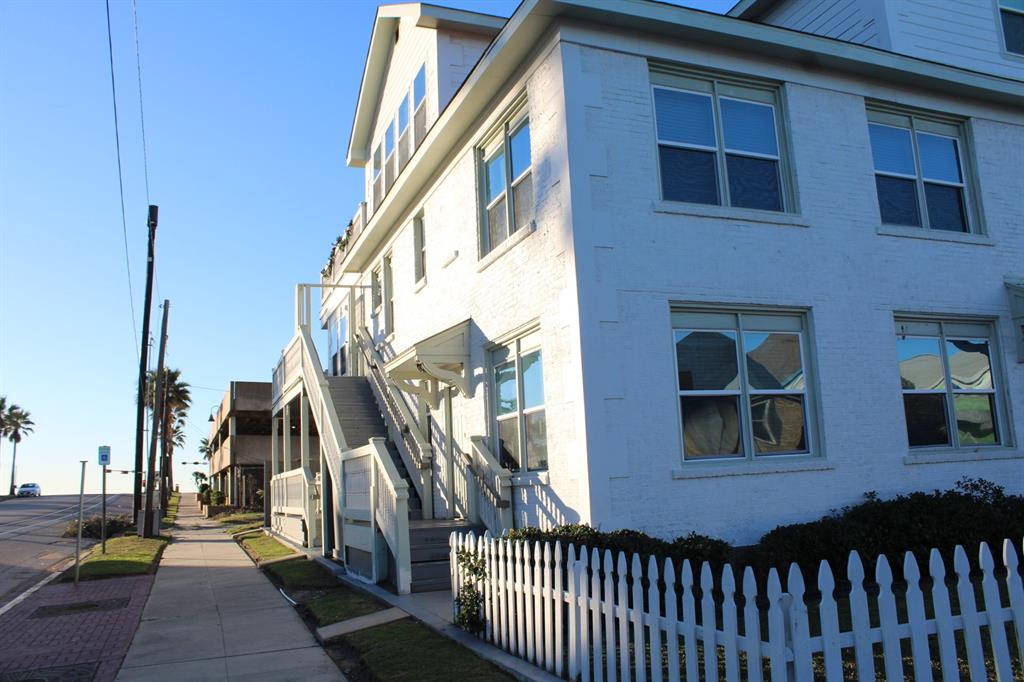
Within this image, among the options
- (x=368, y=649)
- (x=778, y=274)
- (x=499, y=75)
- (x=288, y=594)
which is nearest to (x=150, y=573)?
(x=288, y=594)

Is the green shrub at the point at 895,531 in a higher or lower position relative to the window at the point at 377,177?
lower

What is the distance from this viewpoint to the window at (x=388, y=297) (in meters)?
17.7

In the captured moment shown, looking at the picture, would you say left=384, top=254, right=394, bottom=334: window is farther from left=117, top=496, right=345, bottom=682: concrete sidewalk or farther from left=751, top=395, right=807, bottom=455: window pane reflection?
left=751, top=395, right=807, bottom=455: window pane reflection

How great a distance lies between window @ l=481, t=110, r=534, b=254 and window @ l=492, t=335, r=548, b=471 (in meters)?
1.69

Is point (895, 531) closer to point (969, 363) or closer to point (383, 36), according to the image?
point (969, 363)

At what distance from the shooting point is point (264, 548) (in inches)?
776

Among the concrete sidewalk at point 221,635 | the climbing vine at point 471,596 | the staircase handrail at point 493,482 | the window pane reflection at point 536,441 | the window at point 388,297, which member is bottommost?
the concrete sidewalk at point 221,635

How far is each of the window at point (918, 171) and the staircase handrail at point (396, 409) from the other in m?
8.04

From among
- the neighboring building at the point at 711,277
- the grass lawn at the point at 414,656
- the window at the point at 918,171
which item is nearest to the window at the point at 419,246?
the neighboring building at the point at 711,277

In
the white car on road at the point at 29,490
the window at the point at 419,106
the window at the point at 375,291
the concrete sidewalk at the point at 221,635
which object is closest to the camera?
the concrete sidewalk at the point at 221,635

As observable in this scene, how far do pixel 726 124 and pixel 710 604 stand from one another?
7870 mm

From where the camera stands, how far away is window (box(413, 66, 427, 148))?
15.8 m

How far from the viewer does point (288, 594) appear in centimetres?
1214

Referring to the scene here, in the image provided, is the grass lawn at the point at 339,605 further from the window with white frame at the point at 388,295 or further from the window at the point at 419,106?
the window at the point at 419,106
